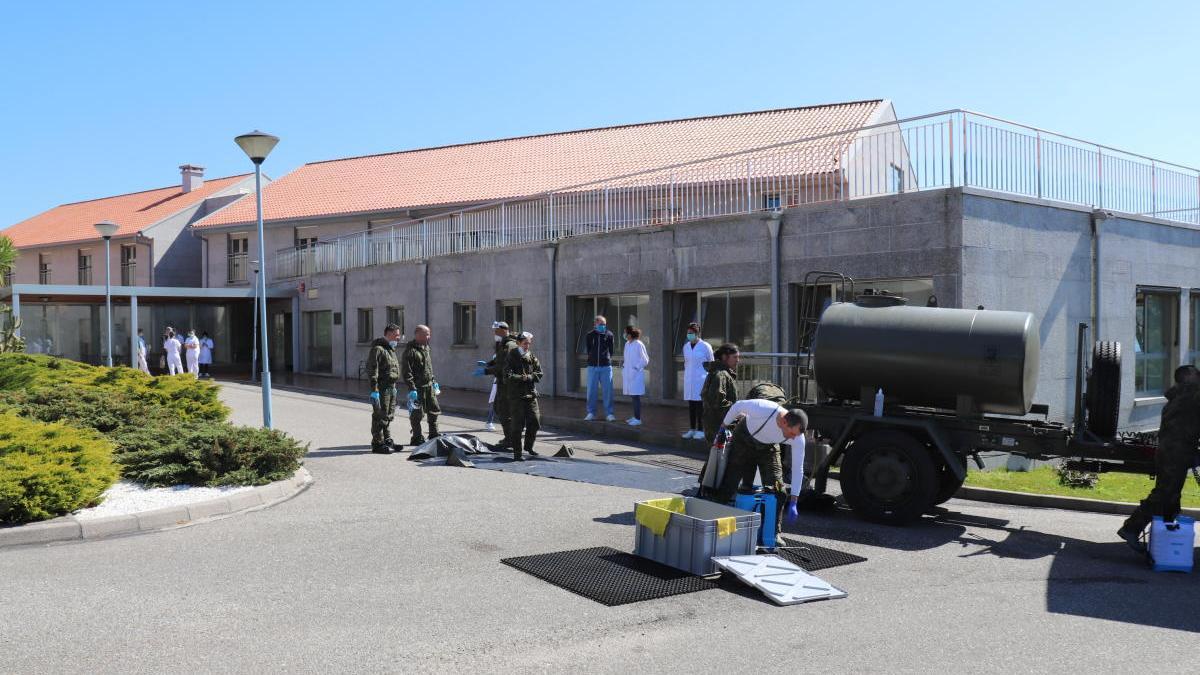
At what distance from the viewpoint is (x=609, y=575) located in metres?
6.79

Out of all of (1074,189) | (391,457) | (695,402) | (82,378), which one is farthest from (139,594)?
(1074,189)

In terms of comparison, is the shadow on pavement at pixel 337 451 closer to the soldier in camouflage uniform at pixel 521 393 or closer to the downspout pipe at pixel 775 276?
the soldier in camouflage uniform at pixel 521 393

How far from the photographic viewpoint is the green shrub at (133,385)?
44.3ft

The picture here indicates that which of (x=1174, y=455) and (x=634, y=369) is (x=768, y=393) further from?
(x=634, y=369)

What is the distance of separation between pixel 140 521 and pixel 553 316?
13158 millimetres

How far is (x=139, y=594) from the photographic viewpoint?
244 inches

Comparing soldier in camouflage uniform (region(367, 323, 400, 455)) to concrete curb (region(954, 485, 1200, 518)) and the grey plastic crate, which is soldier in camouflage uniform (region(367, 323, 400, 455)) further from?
concrete curb (region(954, 485, 1200, 518))

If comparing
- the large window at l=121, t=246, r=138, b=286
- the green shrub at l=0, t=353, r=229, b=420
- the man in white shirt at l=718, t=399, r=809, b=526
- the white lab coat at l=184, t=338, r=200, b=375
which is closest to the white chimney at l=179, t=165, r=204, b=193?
the large window at l=121, t=246, r=138, b=286

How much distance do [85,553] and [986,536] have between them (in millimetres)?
7569

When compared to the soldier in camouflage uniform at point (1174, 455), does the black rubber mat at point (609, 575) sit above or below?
below

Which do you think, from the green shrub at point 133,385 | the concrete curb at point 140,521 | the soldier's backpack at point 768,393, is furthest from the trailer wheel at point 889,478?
the green shrub at point 133,385

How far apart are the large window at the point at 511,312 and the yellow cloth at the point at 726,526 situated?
16124 millimetres

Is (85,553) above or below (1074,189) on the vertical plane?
below

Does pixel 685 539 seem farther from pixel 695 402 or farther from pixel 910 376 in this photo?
pixel 695 402
